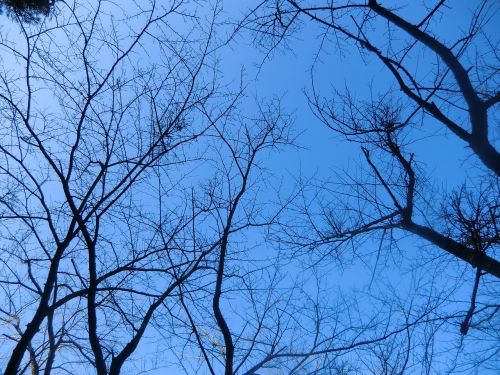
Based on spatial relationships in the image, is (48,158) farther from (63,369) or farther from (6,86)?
(63,369)

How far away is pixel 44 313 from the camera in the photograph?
4.20 m

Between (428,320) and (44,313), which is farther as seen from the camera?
(428,320)

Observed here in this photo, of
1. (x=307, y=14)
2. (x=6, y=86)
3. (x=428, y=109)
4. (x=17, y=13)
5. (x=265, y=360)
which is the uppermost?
(x=17, y=13)

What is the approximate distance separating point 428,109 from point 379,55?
29.7 inches

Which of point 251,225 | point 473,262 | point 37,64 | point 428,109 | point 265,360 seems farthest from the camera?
point 251,225

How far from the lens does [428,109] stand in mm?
3811

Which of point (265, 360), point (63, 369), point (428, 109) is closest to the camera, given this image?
point (428, 109)

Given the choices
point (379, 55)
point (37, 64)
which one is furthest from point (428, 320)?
point (37, 64)

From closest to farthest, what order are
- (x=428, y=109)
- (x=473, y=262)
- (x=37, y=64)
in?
1. (x=428, y=109)
2. (x=473, y=262)
3. (x=37, y=64)

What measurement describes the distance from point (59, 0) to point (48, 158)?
199 centimetres

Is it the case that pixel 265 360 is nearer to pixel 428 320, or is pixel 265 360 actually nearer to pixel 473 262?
pixel 428 320

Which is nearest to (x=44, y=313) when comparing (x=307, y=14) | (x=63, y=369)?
(x=63, y=369)

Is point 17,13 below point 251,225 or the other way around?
the other way around

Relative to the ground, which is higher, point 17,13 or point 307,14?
point 17,13
